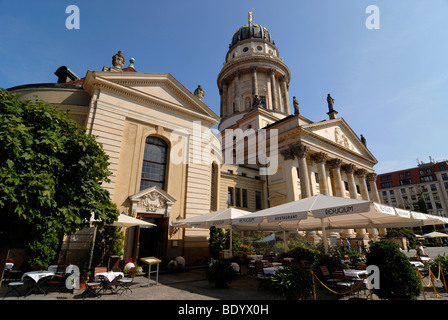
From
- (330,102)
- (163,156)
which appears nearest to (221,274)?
(163,156)

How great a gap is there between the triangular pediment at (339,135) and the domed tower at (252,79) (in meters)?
9.69

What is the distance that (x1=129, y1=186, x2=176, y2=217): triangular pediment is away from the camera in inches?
532

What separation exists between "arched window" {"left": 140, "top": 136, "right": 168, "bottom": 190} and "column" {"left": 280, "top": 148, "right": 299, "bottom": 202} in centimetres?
1661

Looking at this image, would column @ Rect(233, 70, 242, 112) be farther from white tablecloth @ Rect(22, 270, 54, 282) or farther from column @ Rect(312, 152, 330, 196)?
white tablecloth @ Rect(22, 270, 54, 282)

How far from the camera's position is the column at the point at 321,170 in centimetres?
2823

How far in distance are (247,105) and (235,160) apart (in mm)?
A: 13797

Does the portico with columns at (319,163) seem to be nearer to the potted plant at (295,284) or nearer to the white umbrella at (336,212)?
the white umbrella at (336,212)

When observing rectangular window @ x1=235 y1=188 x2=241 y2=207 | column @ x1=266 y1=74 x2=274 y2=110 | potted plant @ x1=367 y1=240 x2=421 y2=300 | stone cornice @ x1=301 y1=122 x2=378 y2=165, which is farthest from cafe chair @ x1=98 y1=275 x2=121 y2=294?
column @ x1=266 y1=74 x2=274 y2=110

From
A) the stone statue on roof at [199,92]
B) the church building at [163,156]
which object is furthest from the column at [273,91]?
the stone statue on roof at [199,92]

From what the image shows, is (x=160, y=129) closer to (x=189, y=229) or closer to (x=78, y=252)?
(x=189, y=229)
